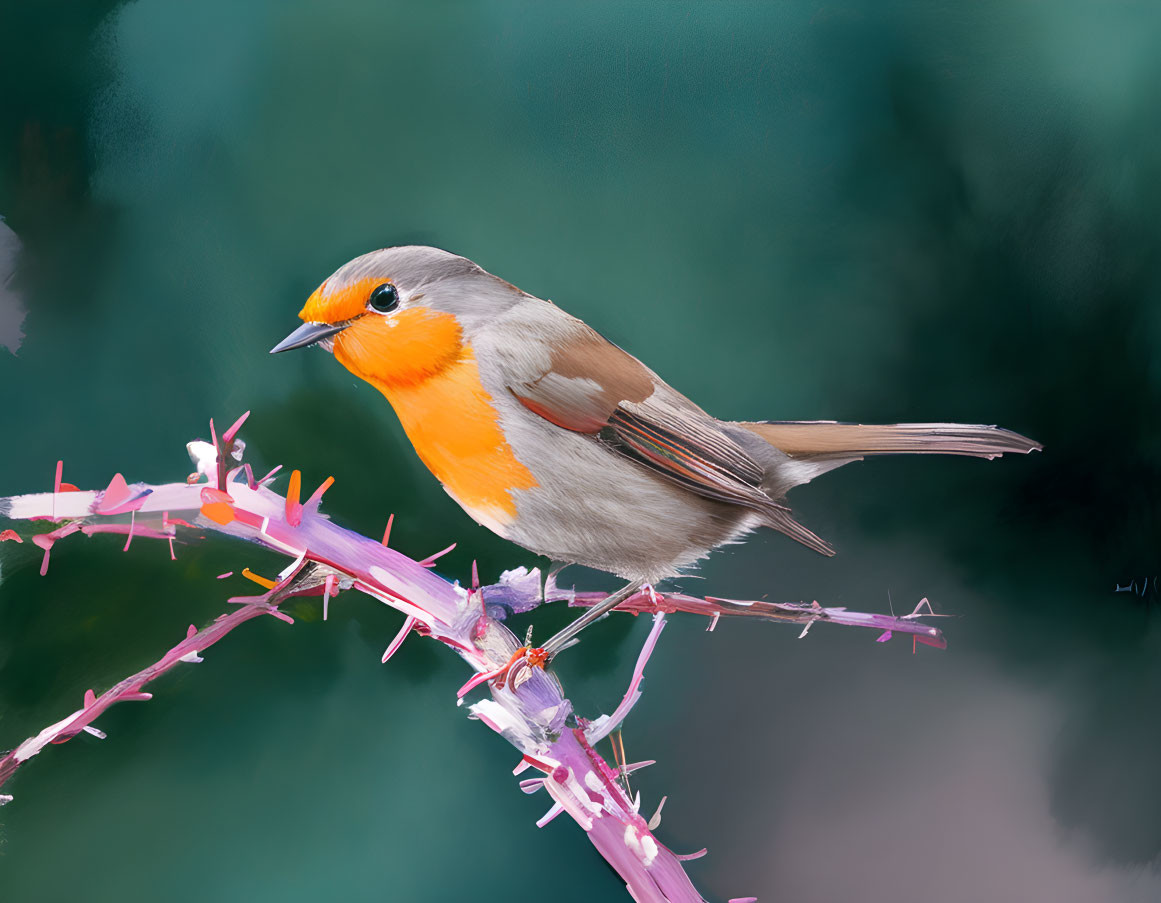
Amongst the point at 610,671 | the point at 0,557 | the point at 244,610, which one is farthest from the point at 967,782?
the point at 0,557

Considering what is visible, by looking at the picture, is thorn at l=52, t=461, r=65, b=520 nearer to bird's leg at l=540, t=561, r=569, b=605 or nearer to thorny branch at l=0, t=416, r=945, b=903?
thorny branch at l=0, t=416, r=945, b=903

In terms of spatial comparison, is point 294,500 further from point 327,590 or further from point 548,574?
point 548,574

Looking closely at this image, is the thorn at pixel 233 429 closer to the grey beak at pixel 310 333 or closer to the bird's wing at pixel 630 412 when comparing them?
the grey beak at pixel 310 333

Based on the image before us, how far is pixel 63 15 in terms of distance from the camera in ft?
1.79

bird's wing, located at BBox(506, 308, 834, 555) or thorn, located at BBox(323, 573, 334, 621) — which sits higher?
bird's wing, located at BBox(506, 308, 834, 555)

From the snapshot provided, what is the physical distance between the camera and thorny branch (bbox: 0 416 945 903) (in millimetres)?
562

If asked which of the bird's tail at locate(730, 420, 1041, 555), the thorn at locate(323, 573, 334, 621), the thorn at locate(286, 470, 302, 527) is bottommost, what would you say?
the thorn at locate(323, 573, 334, 621)

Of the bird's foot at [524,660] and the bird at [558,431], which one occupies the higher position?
the bird at [558,431]

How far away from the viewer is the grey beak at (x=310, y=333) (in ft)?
1.82

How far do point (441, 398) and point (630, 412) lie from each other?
0.14 metres

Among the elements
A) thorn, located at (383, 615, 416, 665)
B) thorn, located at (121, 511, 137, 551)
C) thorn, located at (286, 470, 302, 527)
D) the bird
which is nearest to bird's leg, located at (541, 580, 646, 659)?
the bird

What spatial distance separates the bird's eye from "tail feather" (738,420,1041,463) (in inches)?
10.9

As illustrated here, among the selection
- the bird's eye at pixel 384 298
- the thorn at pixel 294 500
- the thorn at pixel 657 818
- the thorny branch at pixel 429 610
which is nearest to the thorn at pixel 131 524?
the thorny branch at pixel 429 610

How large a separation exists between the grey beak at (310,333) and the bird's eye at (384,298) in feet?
0.09
